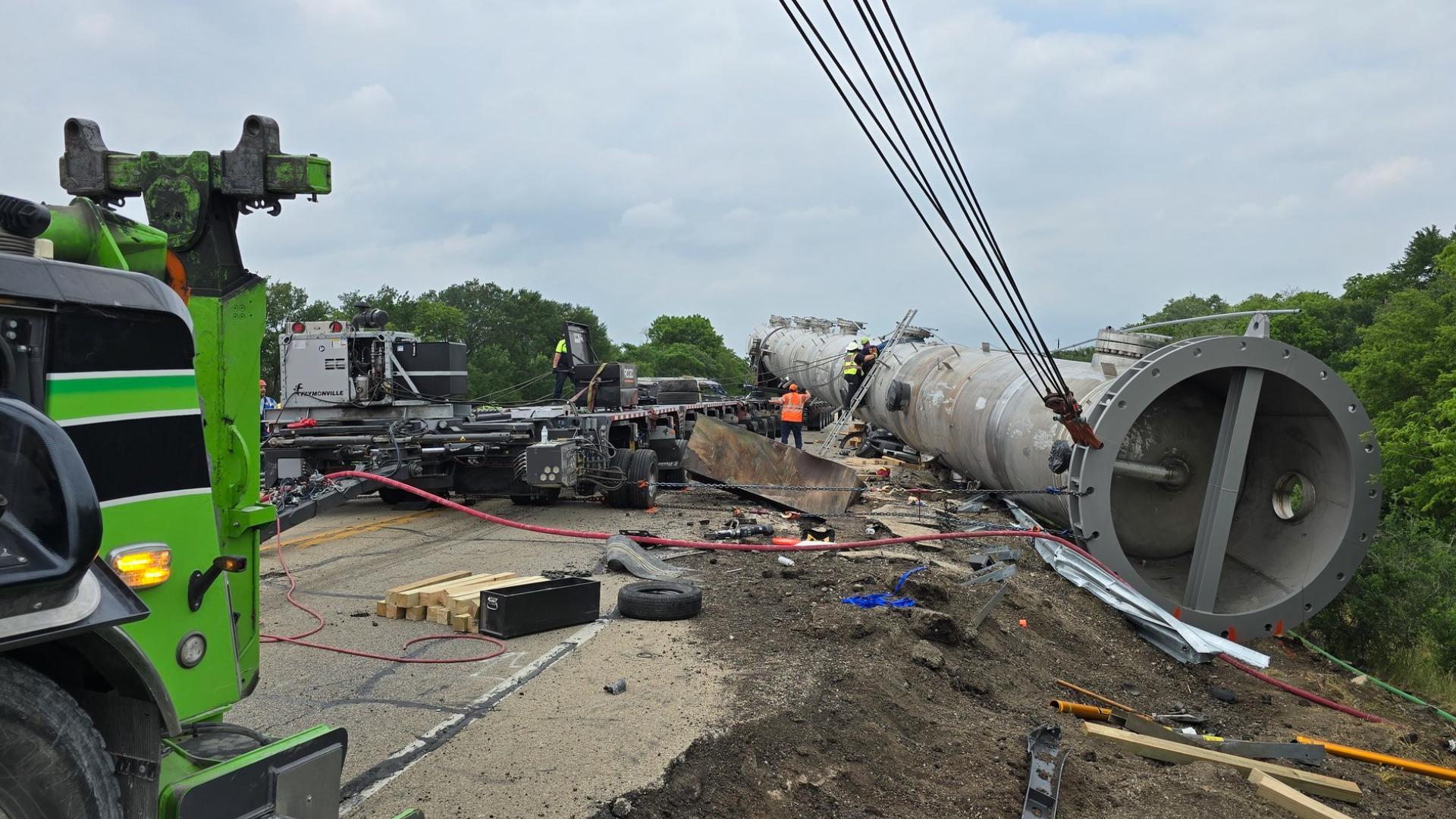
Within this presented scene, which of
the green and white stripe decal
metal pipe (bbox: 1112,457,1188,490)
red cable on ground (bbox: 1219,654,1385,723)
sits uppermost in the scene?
the green and white stripe decal

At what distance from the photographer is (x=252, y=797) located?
276 centimetres

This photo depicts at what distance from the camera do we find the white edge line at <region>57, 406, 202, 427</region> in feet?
8.27

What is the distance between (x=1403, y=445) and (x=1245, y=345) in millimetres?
6297

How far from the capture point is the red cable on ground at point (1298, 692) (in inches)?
314

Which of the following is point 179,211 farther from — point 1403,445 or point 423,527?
point 1403,445

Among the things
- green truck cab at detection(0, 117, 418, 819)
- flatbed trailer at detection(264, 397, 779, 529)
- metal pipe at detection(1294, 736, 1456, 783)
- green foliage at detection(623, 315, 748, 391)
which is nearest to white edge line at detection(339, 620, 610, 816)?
green truck cab at detection(0, 117, 418, 819)

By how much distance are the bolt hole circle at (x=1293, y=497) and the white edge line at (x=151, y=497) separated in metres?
10.1

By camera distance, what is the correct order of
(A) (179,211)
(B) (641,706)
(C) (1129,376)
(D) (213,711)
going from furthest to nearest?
(C) (1129,376) < (B) (641,706) < (A) (179,211) < (D) (213,711)

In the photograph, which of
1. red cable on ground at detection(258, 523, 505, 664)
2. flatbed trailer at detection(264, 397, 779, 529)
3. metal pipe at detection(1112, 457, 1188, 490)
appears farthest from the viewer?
flatbed trailer at detection(264, 397, 779, 529)

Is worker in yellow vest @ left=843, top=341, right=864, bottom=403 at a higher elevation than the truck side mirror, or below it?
below

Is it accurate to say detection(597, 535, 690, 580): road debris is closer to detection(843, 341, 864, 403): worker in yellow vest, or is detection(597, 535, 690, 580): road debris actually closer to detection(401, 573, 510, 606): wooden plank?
detection(401, 573, 510, 606): wooden plank

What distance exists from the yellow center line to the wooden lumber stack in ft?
10.3

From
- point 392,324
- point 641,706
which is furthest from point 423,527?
point 392,324

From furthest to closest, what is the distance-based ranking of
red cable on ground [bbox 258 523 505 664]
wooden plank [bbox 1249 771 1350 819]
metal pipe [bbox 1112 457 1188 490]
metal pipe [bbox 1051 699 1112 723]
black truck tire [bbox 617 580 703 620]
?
1. metal pipe [bbox 1112 457 1188 490]
2. black truck tire [bbox 617 580 703 620]
3. metal pipe [bbox 1051 699 1112 723]
4. red cable on ground [bbox 258 523 505 664]
5. wooden plank [bbox 1249 771 1350 819]
